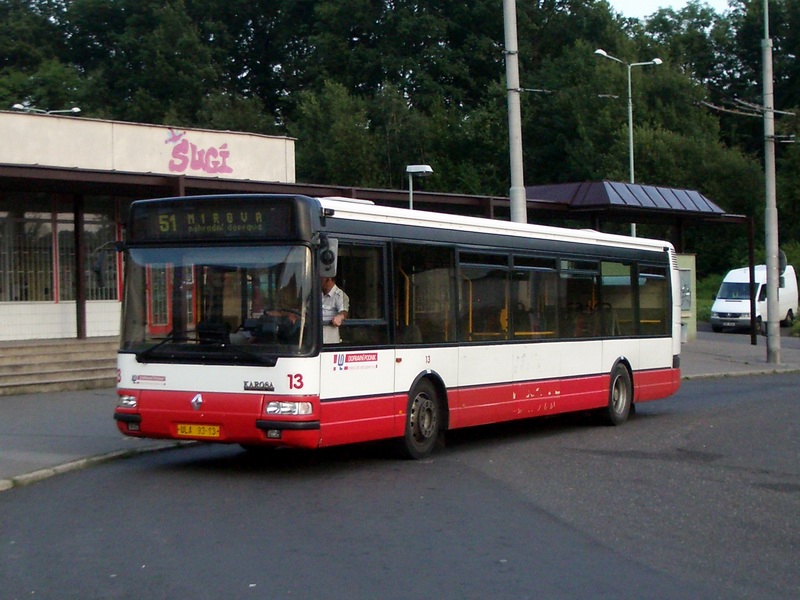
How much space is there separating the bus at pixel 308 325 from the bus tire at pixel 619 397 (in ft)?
8.68

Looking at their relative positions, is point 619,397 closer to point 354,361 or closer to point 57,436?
point 354,361

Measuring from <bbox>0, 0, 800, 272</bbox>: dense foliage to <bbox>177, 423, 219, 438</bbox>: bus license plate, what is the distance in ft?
153

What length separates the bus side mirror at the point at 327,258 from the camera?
1116cm

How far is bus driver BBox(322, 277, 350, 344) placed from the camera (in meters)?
11.3

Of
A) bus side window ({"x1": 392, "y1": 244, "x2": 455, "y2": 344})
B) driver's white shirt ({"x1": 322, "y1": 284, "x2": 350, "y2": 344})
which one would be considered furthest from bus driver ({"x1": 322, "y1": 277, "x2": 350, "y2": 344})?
bus side window ({"x1": 392, "y1": 244, "x2": 455, "y2": 344})

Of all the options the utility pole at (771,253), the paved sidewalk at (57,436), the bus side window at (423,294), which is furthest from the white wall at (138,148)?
the bus side window at (423,294)

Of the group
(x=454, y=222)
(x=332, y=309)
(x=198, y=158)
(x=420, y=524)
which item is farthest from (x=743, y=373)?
(x=420, y=524)

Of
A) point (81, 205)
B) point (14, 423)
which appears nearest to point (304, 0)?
point (81, 205)

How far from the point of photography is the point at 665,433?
51.8 feet

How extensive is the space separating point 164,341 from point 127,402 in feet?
2.40

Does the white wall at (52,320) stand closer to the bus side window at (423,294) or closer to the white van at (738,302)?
the bus side window at (423,294)

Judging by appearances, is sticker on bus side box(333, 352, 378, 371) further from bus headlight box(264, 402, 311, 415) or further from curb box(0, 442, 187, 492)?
curb box(0, 442, 187, 492)

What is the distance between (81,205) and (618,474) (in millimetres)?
15223

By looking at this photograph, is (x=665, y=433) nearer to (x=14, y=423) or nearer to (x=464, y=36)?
(x=14, y=423)
